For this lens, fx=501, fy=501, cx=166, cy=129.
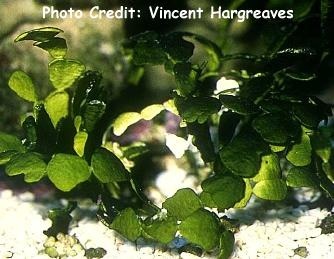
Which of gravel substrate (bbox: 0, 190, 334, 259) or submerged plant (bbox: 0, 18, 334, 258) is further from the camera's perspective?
gravel substrate (bbox: 0, 190, 334, 259)

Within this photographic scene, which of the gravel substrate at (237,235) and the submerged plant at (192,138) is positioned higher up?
the submerged plant at (192,138)

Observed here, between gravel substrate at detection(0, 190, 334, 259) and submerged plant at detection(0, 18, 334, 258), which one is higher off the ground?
submerged plant at detection(0, 18, 334, 258)

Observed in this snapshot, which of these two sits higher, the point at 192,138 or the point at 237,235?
the point at 192,138

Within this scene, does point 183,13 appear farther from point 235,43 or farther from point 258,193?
point 258,193

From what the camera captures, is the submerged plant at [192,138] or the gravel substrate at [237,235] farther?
the gravel substrate at [237,235]
